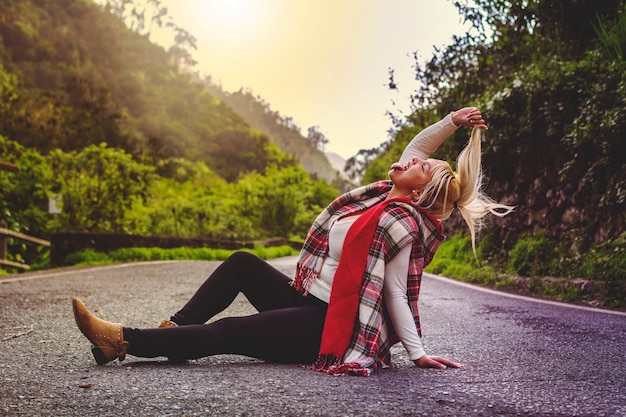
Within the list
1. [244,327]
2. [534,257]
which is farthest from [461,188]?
[534,257]

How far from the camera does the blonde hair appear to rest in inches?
131

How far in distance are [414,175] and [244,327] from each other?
1226 mm

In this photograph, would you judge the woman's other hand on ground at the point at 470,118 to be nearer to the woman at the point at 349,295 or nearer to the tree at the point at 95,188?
the woman at the point at 349,295

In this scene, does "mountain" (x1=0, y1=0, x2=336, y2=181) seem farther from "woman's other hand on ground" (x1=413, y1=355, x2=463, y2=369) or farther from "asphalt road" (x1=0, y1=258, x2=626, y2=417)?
"woman's other hand on ground" (x1=413, y1=355, x2=463, y2=369)

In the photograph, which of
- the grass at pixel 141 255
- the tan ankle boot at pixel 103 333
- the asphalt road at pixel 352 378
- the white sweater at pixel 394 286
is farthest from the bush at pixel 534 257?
the grass at pixel 141 255

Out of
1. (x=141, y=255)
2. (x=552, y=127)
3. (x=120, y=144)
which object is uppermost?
(x=120, y=144)

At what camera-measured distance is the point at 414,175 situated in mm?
3428

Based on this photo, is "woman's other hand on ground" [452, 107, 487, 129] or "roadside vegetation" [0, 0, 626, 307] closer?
"woman's other hand on ground" [452, 107, 487, 129]

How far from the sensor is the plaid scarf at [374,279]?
3154mm

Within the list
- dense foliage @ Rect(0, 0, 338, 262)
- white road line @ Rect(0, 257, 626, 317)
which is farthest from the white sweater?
dense foliage @ Rect(0, 0, 338, 262)

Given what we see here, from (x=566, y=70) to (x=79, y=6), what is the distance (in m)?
61.7

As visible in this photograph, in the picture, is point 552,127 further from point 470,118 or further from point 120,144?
point 120,144

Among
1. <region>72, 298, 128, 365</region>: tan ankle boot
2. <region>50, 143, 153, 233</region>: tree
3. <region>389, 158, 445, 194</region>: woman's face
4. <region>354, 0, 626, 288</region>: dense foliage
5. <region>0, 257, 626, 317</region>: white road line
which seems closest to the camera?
<region>72, 298, 128, 365</region>: tan ankle boot

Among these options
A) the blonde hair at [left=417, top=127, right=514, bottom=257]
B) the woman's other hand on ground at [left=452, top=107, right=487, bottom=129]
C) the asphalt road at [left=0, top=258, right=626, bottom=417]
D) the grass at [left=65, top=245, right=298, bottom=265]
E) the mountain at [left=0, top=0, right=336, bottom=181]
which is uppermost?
the mountain at [left=0, top=0, right=336, bottom=181]
